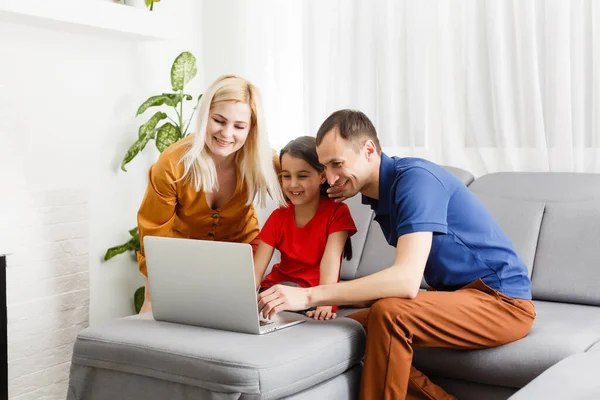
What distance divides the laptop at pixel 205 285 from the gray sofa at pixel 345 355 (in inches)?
1.5

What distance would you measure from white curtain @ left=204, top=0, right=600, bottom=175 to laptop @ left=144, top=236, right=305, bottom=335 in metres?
1.40

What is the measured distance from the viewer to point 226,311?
201cm

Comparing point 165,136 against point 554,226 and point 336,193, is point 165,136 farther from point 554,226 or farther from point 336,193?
point 554,226

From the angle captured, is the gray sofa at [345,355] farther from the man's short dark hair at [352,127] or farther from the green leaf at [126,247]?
the green leaf at [126,247]

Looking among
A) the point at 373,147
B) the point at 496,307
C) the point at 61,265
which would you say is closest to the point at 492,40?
the point at 373,147

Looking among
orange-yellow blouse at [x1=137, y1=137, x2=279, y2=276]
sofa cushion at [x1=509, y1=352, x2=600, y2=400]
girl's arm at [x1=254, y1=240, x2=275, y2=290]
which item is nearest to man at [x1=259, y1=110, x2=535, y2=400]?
sofa cushion at [x1=509, y1=352, x2=600, y2=400]

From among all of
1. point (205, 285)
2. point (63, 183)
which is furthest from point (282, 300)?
point (63, 183)

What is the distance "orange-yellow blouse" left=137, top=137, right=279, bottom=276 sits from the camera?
254cm

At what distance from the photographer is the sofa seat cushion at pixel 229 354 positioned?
180 cm

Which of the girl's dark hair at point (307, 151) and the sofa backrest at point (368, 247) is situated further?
the sofa backrest at point (368, 247)

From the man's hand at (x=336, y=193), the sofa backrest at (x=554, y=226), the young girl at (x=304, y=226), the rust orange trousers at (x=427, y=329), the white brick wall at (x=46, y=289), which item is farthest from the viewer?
the white brick wall at (x=46, y=289)

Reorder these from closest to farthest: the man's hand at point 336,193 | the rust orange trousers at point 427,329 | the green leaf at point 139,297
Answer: the rust orange trousers at point 427,329 → the man's hand at point 336,193 → the green leaf at point 139,297

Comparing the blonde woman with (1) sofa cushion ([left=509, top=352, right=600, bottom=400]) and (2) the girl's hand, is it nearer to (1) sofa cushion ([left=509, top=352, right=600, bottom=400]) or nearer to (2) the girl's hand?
(2) the girl's hand

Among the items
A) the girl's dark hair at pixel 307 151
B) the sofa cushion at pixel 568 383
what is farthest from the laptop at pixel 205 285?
the sofa cushion at pixel 568 383
